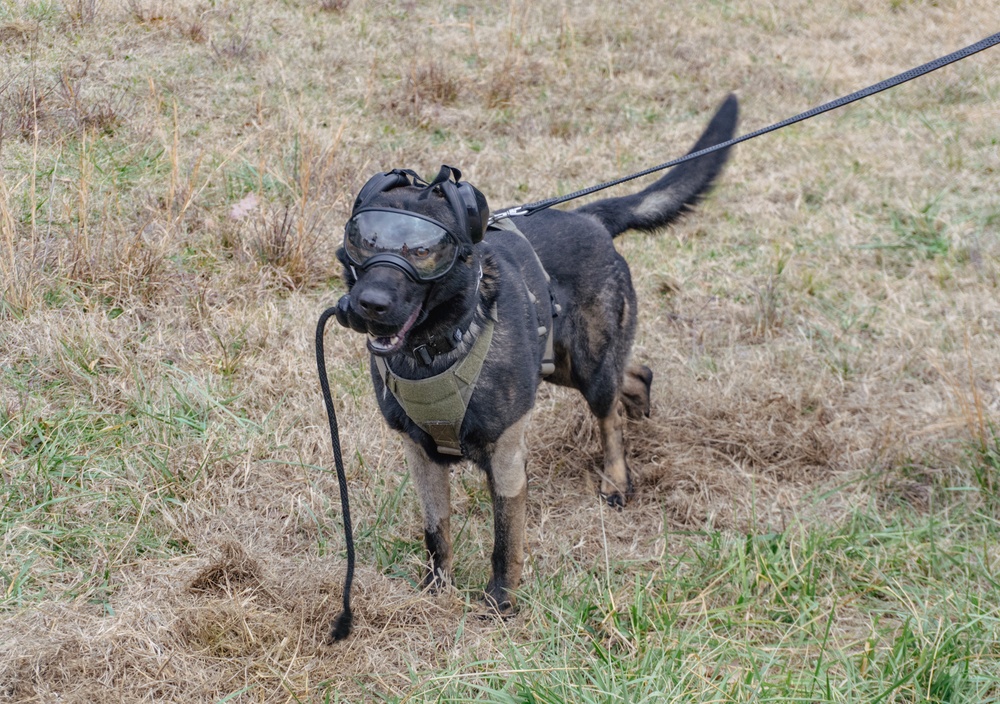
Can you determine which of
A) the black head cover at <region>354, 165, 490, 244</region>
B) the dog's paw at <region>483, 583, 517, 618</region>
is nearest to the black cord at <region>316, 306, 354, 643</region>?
the black head cover at <region>354, 165, 490, 244</region>

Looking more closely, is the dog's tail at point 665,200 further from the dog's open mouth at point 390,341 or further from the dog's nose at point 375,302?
the dog's nose at point 375,302

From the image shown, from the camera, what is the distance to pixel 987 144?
7.07 meters

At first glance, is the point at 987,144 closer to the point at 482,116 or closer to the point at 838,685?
the point at 482,116

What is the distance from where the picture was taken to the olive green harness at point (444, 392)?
2602 mm

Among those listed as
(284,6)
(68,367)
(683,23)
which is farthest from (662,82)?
(68,367)

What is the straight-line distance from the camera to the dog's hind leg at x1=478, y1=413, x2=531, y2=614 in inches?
113

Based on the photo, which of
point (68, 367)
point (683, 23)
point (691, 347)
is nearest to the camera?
point (68, 367)

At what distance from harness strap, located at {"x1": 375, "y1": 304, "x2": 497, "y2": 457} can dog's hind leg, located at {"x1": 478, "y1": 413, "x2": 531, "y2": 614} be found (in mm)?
191

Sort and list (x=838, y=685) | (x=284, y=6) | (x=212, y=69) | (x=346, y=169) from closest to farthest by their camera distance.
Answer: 1. (x=838, y=685)
2. (x=346, y=169)
3. (x=212, y=69)
4. (x=284, y=6)

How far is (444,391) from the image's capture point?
2.61 meters

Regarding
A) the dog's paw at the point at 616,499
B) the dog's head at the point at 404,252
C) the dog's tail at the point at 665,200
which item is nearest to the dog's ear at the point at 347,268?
the dog's head at the point at 404,252

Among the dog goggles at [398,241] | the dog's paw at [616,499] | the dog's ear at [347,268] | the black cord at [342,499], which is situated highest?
the dog goggles at [398,241]

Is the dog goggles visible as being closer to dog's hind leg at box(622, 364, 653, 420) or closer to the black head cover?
the black head cover

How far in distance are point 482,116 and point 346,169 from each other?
1552 millimetres
